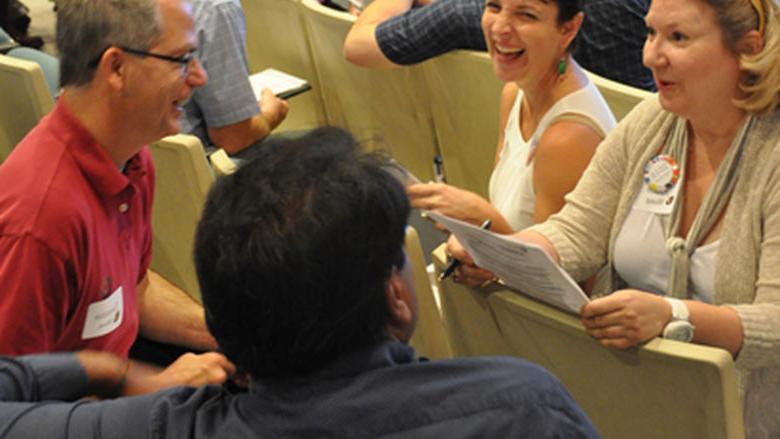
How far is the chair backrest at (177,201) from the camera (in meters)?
2.35

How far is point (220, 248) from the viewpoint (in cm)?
110

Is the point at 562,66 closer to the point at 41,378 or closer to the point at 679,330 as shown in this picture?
the point at 679,330

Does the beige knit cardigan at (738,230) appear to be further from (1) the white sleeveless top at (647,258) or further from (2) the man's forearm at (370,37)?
(2) the man's forearm at (370,37)

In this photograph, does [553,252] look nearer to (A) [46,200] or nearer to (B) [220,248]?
(A) [46,200]

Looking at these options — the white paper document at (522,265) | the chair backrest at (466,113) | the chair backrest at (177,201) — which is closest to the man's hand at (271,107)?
the chair backrest at (466,113)

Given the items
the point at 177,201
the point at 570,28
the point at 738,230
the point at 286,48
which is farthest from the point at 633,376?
the point at 286,48

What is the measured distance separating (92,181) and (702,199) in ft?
3.88

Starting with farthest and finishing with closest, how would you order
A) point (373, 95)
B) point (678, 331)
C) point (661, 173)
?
point (373, 95) < point (661, 173) < point (678, 331)

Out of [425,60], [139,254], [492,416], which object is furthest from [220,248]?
[425,60]

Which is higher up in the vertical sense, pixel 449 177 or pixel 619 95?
pixel 619 95

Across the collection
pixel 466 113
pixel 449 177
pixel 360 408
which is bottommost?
pixel 449 177

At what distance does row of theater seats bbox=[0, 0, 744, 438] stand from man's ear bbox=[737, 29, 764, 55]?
589 millimetres

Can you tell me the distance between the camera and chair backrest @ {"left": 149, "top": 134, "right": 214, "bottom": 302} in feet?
7.70

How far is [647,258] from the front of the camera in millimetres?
2055
